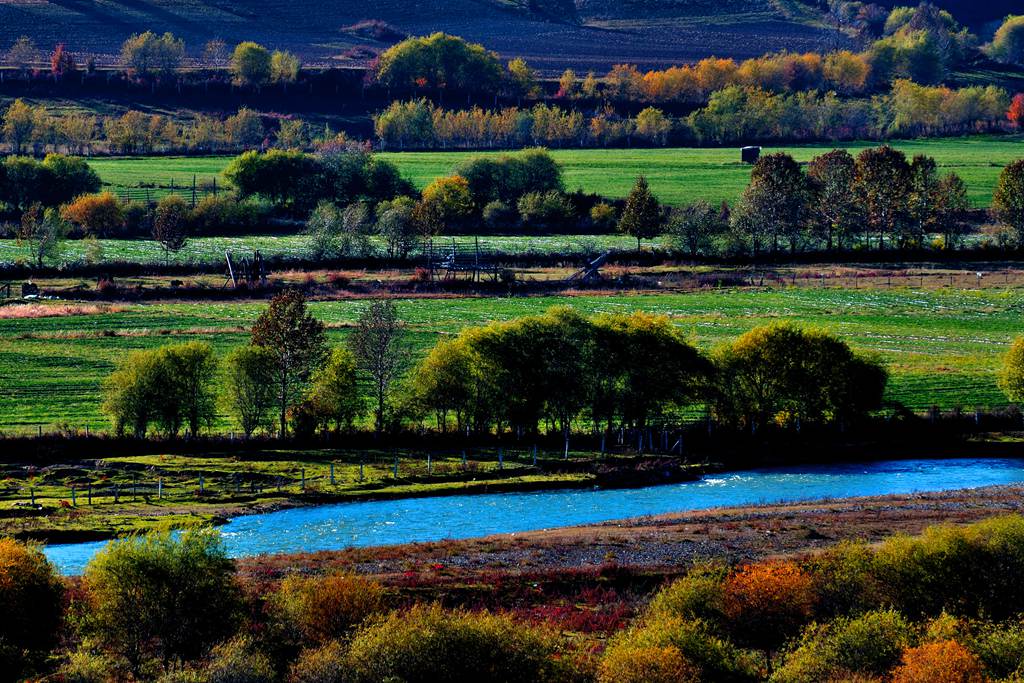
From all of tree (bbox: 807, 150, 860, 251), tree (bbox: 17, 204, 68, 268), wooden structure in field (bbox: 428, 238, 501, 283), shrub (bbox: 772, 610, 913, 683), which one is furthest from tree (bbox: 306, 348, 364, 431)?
tree (bbox: 807, 150, 860, 251)

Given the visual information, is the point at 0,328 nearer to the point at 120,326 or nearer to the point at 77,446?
the point at 120,326

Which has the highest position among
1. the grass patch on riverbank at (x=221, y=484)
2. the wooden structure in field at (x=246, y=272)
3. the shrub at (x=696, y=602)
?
the shrub at (x=696, y=602)

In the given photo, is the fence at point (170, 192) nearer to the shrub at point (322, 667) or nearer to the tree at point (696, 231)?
the tree at point (696, 231)

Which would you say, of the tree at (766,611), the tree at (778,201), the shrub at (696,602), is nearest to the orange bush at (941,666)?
the tree at (766,611)

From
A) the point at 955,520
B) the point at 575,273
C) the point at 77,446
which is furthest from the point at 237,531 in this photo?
the point at 575,273

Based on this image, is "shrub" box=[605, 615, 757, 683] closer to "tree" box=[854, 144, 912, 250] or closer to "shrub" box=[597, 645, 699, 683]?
"shrub" box=[597, 645, 699, 683]

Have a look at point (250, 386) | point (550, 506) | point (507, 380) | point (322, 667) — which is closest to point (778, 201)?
point (507, 380)

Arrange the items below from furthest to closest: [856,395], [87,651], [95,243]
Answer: [95,243] → [856,395] → [87,651]
